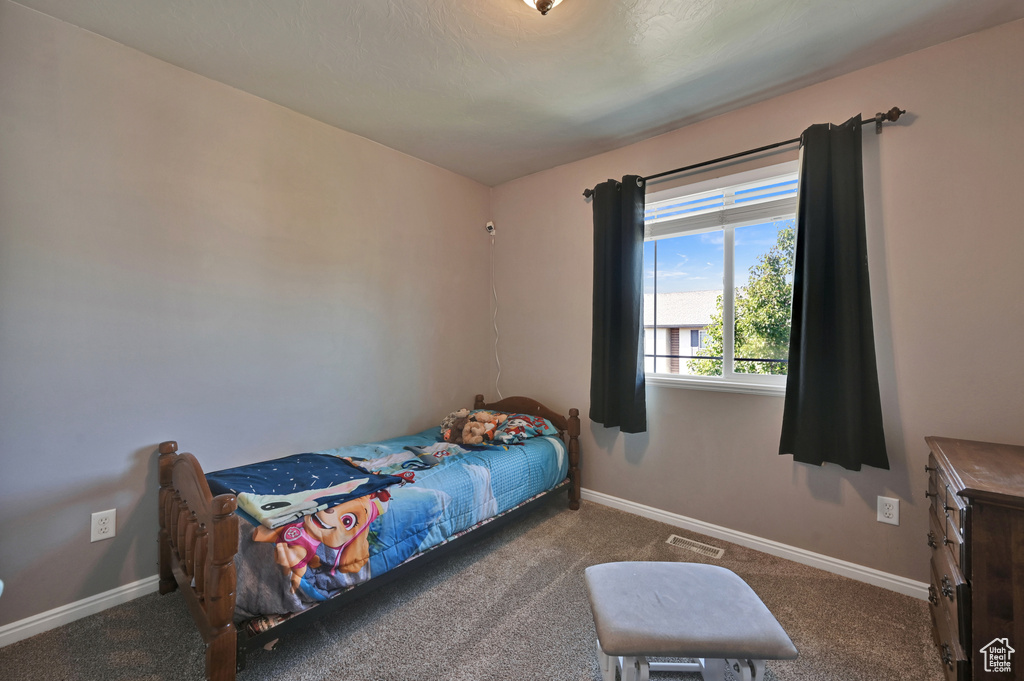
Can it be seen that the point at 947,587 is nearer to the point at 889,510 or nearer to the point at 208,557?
the point at 889,510

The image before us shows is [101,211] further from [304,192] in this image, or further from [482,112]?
[482,112]

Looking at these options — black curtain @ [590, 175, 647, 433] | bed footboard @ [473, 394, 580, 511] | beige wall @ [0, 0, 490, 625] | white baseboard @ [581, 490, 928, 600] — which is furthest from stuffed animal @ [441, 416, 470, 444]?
white baseboard @ [581, 490, 928, 600]

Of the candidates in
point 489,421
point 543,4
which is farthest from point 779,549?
point 543,4

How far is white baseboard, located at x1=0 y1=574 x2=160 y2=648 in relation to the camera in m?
1.74

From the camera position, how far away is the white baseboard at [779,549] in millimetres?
2047

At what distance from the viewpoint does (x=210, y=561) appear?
139 cm

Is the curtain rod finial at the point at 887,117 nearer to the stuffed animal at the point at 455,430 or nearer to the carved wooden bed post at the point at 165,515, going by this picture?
the stuffed animal at the point at 455,430

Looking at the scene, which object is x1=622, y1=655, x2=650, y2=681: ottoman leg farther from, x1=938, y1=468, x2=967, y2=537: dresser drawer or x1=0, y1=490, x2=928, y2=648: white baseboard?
x1=0, y1=490, x2=928, y2=648: white baseboard

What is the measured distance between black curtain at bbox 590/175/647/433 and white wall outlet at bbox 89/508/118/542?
2.56 metres

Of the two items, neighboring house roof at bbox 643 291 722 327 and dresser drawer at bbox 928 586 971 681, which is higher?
neighboring house roof at bbox 643 291 722 327

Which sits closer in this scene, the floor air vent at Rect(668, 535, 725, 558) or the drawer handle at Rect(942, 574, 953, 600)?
the drawer handle at Rect(942, 574, 953, 600)

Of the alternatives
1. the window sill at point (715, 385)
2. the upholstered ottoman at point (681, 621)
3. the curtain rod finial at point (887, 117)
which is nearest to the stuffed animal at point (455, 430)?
the window sill at point (715, 385)

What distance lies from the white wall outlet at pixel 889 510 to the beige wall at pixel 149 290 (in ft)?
9.25

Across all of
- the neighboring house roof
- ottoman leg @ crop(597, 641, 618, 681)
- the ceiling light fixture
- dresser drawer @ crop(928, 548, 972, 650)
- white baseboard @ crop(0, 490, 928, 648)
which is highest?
the ceiling light fixture
